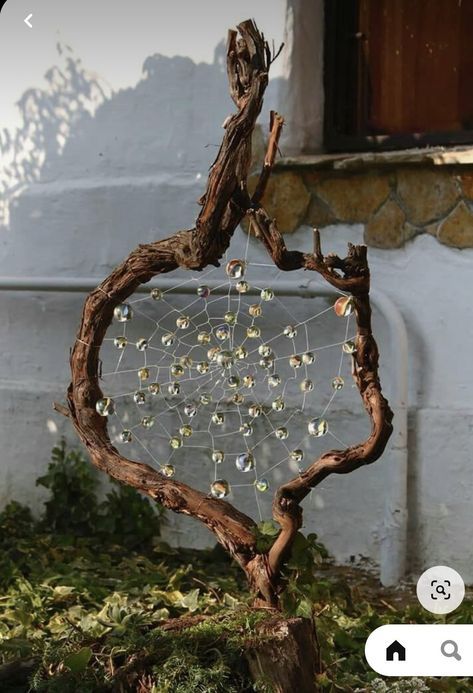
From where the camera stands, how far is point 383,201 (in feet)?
9.02

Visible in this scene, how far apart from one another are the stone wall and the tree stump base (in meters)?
1.20

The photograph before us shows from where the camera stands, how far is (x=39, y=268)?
3139mm

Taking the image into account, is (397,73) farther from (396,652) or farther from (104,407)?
(396,652)

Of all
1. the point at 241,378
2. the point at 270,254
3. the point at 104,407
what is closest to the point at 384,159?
the point at 241,378

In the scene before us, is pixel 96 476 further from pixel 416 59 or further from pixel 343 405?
pixel 416 59

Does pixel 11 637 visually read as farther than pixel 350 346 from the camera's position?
Yes

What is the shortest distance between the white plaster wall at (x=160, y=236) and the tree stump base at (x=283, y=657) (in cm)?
97

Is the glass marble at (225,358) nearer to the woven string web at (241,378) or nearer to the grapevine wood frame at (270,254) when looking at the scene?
the grapevine wood frame at (270,254)

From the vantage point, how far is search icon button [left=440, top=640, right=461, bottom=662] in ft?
5.74

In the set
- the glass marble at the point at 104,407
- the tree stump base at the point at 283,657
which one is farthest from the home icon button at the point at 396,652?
the glass marble at the point at 104,407

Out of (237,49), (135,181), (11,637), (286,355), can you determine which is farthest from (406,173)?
(11,637)

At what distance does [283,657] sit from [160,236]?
145cm

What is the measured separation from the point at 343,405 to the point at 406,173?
60cm

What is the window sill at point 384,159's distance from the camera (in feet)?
8.64
